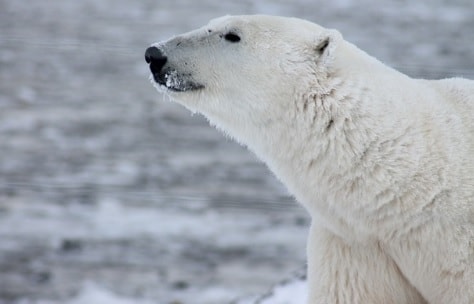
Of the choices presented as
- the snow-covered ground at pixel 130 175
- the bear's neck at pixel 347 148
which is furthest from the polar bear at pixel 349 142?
the snow-covered ground at pixel 130 175

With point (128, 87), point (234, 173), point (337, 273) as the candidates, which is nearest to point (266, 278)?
point (234, 173)

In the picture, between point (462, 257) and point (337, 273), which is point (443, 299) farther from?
point (337, 273)

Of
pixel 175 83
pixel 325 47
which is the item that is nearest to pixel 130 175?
pixel 175 83

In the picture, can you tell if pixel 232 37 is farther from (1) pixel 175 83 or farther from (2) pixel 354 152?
(2) pixel 354 152

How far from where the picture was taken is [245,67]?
2848mm

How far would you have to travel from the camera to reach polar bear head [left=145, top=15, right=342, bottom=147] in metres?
2.78

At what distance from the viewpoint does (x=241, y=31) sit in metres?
2.90

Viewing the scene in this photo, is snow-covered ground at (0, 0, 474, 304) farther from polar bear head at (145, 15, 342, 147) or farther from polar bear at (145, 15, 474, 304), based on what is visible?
polar bear head at (145, 15, 342, 147)

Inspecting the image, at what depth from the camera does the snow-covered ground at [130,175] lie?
518 cm

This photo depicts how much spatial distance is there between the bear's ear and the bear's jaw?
40 cm

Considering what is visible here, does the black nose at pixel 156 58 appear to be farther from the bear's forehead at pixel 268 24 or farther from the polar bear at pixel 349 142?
the bear's forehead at pixel 268 24

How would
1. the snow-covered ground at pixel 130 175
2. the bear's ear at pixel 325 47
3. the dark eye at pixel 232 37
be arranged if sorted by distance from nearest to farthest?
the bear's ear at pixel 325 47, the dark eye at pixel 232 37, the snow-covered ground at pixel 130 175

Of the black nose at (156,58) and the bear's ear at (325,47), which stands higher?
the bear's ear at (325,47)

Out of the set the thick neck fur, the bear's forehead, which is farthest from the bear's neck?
the bear's forehead
